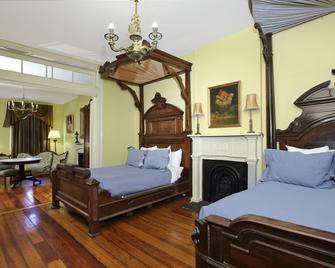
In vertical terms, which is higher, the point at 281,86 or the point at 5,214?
the point at 281,86

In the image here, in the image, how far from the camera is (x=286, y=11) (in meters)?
2.42

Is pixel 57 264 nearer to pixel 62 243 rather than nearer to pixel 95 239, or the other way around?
pixel 62 243

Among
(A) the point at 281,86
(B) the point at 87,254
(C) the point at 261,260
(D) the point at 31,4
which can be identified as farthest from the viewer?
(A) the point at 281,86

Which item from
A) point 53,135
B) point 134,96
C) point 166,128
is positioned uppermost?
point 134,96

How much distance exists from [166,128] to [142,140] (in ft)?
2.48

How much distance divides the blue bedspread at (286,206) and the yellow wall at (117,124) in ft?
10.8

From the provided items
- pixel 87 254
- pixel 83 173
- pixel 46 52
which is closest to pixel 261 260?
pixel 87 254

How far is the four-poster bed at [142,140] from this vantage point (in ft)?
8.61

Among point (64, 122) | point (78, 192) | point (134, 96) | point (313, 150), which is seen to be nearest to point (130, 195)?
point (78, 192)

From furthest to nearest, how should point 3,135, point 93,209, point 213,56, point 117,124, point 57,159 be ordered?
point 3,135 < point 57,159 < point 117,124 < point 213,56 < point 93,209

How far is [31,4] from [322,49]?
354 centimetres

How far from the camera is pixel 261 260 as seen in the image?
1.26 m

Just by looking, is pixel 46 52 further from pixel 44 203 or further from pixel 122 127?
pixel 44 203

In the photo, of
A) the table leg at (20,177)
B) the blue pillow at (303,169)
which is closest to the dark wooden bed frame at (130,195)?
the blue pillow at (303,169)
